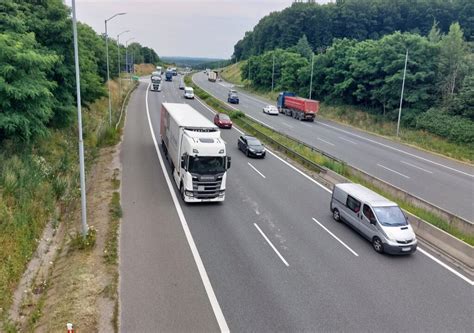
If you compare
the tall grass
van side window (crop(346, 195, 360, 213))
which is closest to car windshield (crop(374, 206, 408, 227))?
van side window (crop(346, 195, 360, 213))

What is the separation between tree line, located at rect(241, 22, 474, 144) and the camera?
42844 millimetres

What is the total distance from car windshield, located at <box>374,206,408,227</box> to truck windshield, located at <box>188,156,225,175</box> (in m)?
7.52

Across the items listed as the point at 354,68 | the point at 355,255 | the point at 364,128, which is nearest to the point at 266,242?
the point at 355,255

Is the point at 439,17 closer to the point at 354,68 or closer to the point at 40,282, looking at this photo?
the point at 354,68

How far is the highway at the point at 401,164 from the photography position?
24.6 metres

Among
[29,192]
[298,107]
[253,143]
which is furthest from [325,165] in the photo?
[298,107]

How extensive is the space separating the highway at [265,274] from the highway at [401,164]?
8181mm

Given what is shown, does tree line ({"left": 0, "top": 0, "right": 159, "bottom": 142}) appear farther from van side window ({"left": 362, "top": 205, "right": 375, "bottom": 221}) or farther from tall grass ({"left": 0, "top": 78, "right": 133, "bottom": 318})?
van side window ({"left": 362, "top": 205, "right": 375, "bottom": 221})

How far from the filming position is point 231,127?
4353 centimetres

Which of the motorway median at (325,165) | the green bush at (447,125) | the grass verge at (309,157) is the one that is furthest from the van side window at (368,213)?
the green bush at (447,125)

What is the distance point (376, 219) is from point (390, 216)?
0.69 metres

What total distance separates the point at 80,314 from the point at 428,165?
29725 millimetres

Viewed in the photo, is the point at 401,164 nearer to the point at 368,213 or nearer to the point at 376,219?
the point at 368,213

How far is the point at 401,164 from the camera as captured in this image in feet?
106
